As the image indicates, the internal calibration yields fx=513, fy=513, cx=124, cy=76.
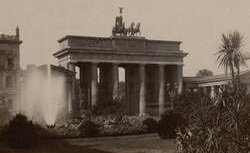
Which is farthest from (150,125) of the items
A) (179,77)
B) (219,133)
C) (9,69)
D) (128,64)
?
(179,77)

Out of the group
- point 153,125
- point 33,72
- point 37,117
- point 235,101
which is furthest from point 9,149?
point 33,72

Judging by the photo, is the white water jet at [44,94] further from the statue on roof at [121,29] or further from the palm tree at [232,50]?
the statue on roof at [121,29]

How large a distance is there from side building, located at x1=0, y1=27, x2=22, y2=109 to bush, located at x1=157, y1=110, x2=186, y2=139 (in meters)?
12.4

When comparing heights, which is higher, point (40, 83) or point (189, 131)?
point (40, 83)

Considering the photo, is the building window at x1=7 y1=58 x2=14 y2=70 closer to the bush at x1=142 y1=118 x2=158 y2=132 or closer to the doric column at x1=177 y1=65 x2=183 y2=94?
the bush at x1=142 y1=118 x2=158 y2=132

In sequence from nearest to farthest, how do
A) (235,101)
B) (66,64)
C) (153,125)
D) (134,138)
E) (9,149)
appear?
1. (235,101)
2. (9,149)
3. (134,138)
4. (153,125)
5. (66,64)

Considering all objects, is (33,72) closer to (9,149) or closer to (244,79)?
(9,149)

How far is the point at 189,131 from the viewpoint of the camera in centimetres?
1527

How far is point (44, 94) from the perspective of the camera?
150ft

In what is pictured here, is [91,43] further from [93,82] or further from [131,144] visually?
[131,144]

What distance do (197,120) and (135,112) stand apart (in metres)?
52.9

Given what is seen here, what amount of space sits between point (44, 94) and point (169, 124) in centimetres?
1877

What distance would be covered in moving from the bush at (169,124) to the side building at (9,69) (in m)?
12.4

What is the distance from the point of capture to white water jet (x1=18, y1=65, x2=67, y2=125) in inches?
1694
